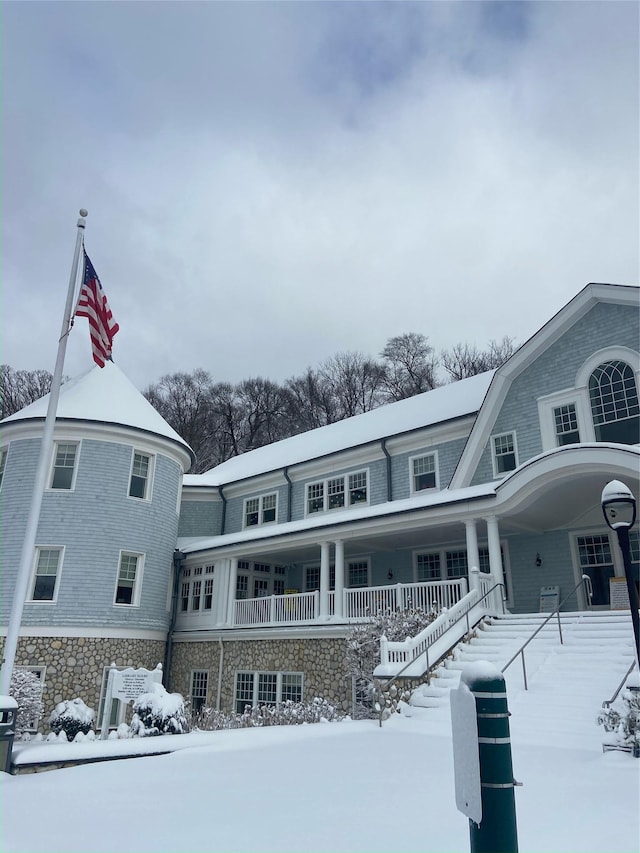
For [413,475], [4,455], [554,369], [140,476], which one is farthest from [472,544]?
[4,455]

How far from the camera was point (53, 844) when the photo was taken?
12.9 feet

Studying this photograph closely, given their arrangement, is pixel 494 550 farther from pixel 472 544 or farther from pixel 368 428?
pixel 368 428

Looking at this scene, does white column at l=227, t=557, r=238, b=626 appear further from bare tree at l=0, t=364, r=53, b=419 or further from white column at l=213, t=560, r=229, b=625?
bare tree at l=0, t=364, r=53, b=419

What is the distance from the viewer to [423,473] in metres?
18.6

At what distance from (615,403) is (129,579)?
15.0 m

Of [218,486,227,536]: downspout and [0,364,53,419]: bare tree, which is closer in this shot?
[218,486,227,536]: downspout

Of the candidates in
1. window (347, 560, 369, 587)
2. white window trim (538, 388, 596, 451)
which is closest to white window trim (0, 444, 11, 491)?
window (347, 560, 369, 587)

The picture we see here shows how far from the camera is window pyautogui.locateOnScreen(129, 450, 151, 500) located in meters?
19.3

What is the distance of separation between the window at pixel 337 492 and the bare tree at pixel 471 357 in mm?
20593

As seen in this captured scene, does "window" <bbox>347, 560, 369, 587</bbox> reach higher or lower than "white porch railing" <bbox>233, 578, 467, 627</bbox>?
higher

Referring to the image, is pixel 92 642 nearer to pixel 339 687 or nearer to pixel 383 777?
pixel 339 687

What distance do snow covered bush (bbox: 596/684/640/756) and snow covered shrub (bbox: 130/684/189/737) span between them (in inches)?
254

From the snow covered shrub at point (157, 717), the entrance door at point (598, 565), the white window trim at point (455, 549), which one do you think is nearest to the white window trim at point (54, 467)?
the snow covered shrub at point (157, 717)

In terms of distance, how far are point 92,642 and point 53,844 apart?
14.6 metres
